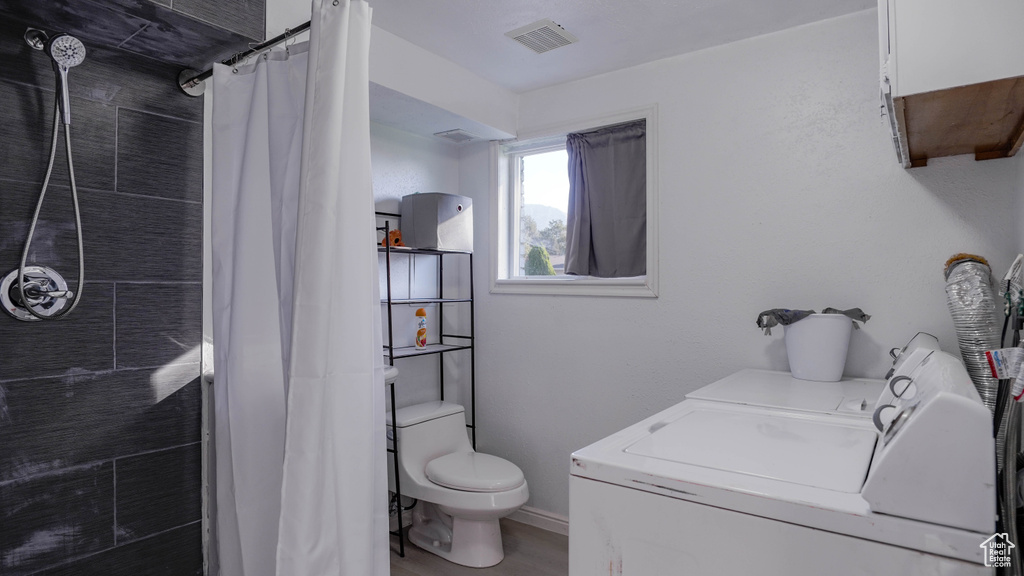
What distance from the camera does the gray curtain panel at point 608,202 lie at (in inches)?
106

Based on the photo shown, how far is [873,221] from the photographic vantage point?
2064 millimetres

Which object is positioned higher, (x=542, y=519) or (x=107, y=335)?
(x=107, y=335)

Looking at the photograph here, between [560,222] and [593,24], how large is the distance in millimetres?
1108

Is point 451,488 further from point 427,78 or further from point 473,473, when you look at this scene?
point 427,78

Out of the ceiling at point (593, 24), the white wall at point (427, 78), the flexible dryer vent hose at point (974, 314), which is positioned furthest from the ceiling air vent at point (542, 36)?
the flexible dryer vent hose at point (974, 314)

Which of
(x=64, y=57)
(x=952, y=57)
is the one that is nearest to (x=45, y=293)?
(x=64, y=57)

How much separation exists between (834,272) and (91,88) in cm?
255

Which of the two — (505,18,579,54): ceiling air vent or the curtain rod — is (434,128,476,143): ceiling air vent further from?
the curtain rod

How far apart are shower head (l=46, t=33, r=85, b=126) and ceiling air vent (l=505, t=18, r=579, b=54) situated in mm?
1473

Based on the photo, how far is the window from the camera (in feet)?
8.62

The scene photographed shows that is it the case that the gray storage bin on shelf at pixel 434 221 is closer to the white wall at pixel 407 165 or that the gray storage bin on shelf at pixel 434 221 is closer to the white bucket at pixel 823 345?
the white wall at pixel 407 165

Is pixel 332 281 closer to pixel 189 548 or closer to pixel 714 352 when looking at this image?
pixel 189 548

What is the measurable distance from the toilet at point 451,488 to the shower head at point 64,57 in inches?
68.1

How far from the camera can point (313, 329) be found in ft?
3.96
